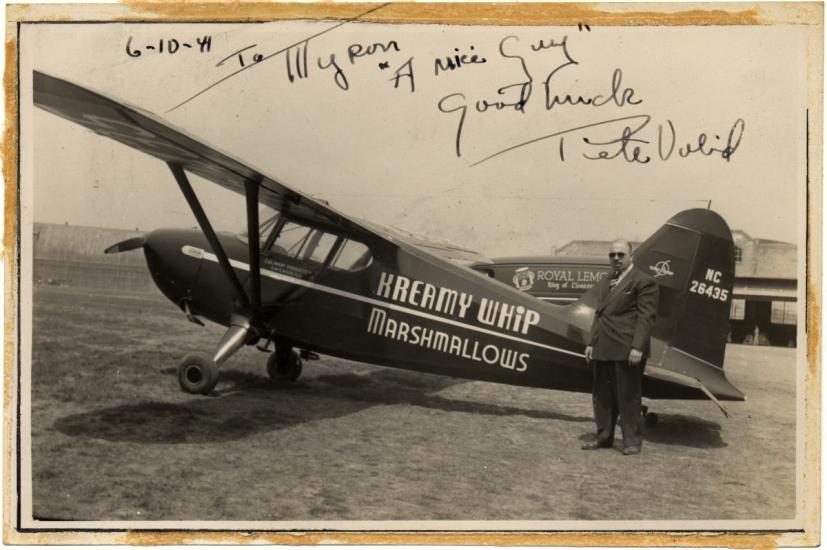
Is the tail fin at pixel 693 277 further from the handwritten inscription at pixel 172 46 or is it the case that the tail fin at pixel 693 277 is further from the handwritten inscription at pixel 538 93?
the handwritten inscription at pixel 172 46

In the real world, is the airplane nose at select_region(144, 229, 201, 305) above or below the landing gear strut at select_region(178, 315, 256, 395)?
above

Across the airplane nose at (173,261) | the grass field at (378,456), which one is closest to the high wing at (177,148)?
the airplane nose at (173,261)

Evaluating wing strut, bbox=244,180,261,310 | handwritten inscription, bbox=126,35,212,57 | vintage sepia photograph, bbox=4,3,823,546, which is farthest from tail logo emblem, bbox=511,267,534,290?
handwritten inscription, bbox=126,35,212,57

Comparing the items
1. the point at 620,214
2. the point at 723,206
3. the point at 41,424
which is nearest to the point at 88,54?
the point at 41,424

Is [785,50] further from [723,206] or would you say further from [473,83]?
[473,83]

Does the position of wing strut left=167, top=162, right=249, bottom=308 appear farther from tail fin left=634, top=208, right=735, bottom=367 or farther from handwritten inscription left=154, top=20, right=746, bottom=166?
tail fin left=634, top=208, right=735, bottom=367

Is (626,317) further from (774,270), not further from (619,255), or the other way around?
(774,270)

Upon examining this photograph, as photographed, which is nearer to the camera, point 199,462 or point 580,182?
point 199,462
